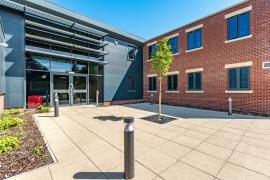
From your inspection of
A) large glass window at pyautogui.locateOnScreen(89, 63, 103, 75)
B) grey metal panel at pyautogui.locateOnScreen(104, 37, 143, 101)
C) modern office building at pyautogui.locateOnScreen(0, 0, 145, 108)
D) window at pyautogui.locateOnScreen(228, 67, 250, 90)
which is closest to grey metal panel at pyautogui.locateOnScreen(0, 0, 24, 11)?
modern office building at pyautogui.locateOnScreen(0, 0, 145, 108)

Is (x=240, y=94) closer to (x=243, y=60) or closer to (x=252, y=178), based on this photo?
(x=243, y=60)

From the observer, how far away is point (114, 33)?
49.9 feet

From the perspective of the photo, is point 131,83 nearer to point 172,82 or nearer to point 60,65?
point 172,82

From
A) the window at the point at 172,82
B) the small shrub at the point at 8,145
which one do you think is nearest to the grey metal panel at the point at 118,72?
the window at the point at 172,82

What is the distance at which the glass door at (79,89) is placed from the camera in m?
13.1

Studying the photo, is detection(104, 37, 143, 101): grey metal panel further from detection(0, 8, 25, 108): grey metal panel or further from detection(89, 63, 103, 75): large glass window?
detection(0, 8, 25, 108): grey metal panel

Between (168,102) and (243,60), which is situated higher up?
(243,60)

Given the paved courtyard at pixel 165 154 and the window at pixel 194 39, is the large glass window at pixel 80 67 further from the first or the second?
the window at pixel 194 39

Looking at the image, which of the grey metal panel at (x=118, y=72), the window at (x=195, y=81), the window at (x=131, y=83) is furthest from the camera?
the window at (x=131, y=83)

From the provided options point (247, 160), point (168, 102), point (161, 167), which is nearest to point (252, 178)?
point (247, 160)

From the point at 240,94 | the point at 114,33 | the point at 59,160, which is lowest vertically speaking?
the point at 59,160

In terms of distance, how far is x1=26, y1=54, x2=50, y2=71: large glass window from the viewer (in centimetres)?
1078

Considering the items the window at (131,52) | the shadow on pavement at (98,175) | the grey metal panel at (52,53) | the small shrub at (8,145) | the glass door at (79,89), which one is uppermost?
the window at (131,52)

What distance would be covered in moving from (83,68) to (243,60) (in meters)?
12.7
